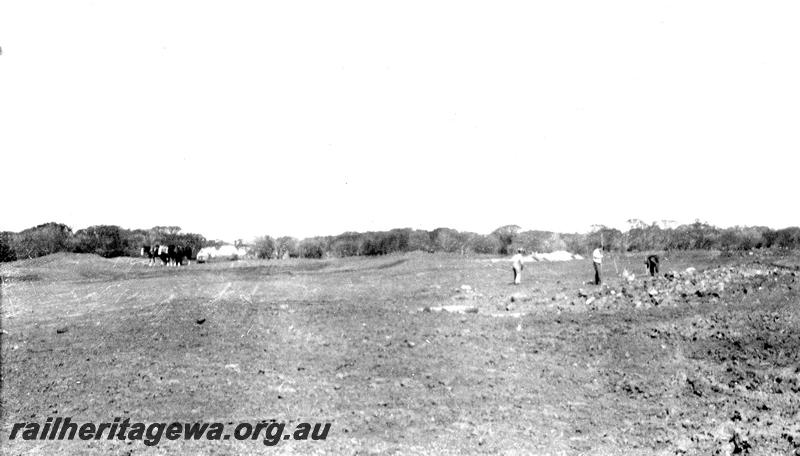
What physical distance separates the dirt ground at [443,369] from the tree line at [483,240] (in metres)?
Result: 37.4

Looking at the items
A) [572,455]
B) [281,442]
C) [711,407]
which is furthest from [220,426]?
[711,407]

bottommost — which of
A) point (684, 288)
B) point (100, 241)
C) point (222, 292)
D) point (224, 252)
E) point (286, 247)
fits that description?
point (222, 292)

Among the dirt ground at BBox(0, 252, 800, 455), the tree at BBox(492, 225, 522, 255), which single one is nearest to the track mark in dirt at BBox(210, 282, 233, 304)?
the dirt ground at BBox(0, 252, 800, 455)

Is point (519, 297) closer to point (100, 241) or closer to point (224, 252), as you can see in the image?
point (224, 252)

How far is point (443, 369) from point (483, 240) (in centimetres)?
4928

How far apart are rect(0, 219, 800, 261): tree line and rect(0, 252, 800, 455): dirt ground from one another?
3741 cm

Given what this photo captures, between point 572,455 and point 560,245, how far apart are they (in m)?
52.3

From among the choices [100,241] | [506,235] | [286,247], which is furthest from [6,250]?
[506,235]

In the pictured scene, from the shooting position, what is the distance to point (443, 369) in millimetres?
10867

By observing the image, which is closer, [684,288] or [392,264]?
[684,288]

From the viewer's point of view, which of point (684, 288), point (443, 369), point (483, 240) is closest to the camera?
point (443, 369)

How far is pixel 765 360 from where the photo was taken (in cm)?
1137

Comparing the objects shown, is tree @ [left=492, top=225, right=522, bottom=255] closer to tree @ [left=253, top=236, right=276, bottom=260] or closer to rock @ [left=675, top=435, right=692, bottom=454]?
tree @ [left=253, top=236, right=276, bottom=260]

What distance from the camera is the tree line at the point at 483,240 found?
5681cm
